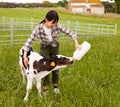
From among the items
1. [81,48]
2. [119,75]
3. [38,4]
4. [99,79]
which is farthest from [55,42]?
[38,4]

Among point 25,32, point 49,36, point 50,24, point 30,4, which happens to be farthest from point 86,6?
point 50,24

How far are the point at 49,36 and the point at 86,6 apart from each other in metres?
76.8

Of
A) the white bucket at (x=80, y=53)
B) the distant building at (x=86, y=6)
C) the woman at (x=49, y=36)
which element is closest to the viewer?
the white bucket at (x=80, y=53)

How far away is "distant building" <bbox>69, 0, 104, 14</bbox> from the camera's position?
81.1m

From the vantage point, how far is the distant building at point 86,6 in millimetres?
81069

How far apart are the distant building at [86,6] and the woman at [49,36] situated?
74286 mm

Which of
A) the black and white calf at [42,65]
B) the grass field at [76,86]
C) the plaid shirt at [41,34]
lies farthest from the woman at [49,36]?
the grass field at [76,86]

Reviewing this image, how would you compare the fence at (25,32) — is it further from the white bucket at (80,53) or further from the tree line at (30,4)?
the tree line at (30,4)

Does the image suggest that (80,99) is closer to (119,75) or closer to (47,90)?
(47,90)

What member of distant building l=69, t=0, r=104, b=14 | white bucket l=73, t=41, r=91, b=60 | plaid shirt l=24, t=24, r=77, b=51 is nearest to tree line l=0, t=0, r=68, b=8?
distant building l=69, t=0, r=104, b=14

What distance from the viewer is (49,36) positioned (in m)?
6.34

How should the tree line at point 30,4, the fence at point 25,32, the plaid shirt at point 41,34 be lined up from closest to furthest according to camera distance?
the plaid shirt at point 41,34
the fence at point 25,32
the tree line at point 30,4

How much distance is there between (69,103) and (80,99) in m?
0.27

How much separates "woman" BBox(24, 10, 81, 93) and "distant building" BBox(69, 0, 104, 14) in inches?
2925
